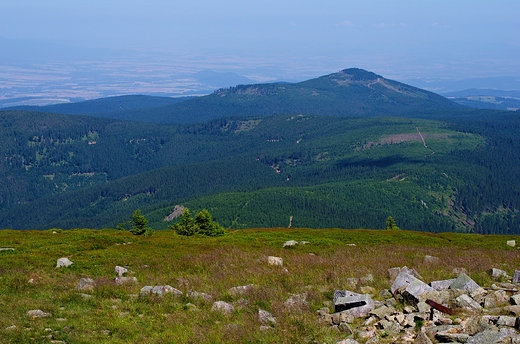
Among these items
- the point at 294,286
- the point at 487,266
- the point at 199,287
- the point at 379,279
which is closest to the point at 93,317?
the point at 199,287

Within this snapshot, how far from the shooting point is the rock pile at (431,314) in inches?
583

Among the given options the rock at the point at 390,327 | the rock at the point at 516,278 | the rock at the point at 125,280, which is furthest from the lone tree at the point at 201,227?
the rock at the point at 390,327

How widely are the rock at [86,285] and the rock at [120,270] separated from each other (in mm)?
2949

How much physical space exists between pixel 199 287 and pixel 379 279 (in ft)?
27.9

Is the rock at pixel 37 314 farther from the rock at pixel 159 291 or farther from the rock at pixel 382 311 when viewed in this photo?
the rock at pixel 382 311

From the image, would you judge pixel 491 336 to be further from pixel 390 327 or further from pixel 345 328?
pixel 345 328

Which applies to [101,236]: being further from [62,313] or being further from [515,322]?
[515,322]

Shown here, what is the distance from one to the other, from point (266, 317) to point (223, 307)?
210cm

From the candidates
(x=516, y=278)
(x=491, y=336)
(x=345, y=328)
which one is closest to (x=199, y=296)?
(x=345, y=328)

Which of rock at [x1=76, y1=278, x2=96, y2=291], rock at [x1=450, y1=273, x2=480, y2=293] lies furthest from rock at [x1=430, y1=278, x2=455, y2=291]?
rock at [x1=76, y1=278, x2=96, y2=291]

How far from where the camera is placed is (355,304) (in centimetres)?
1770

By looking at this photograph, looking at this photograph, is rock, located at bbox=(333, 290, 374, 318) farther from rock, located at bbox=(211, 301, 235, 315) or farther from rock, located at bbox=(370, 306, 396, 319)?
rock, located at bbox=(211, 301, 235, 315)

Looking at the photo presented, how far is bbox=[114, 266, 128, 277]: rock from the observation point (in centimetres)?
2720

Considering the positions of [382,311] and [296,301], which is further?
[296,301]
